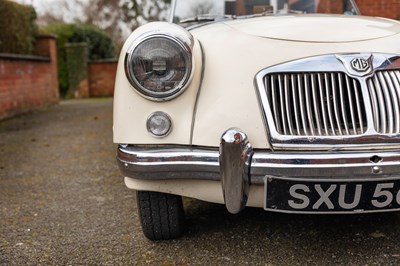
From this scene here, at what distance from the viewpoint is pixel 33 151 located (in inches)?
190

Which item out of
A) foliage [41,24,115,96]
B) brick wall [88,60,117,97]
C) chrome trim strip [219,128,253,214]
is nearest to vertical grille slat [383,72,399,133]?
chrome trim strip [219,128,253,214]

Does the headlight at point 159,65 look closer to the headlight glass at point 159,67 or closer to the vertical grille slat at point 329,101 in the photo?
the headlight glass at point 159,67

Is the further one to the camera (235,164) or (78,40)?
(78,40)

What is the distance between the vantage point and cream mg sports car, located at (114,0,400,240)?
5.90 ft

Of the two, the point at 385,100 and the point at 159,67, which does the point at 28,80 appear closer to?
the point at 159,67

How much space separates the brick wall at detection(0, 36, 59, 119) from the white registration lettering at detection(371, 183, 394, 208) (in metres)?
6.79

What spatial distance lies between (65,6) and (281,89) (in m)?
21.6

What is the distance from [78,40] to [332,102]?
50.1 ft

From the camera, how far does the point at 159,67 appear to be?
1.98 metres

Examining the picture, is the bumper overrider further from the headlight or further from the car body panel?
the headlight

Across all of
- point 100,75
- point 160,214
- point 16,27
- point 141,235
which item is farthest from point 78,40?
point 160,214

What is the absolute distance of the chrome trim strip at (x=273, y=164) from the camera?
5.83 feet

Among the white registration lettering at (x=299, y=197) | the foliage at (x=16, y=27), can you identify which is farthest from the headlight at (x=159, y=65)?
the foliage at (x=16, y=27)

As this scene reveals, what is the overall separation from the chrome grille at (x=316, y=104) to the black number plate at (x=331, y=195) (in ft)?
0.69
